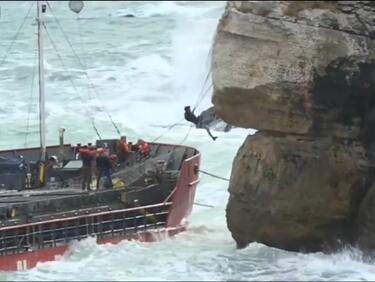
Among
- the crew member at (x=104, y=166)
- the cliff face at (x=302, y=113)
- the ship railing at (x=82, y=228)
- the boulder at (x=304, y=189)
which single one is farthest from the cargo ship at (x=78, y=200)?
the boulder at (x=304, y=189)

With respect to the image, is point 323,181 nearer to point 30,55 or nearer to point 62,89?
point 62,89

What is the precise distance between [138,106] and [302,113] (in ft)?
82.4

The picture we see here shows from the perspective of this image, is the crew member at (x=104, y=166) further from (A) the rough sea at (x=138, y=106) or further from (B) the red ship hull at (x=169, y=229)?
(A) the rough sea at (x=138, y=106)

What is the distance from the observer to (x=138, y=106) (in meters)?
47.0

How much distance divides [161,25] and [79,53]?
14.0 metres

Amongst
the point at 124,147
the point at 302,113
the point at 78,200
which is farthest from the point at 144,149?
the point at 302,113

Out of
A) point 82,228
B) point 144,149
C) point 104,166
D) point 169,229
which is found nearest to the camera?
point 82,228

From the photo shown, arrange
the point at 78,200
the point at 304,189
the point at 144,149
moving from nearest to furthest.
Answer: the point at 304,189 → the point at 78,200 → the point at 144,149

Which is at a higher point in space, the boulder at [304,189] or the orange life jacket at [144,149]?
the boulder at [304,189]

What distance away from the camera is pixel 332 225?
22812 mm

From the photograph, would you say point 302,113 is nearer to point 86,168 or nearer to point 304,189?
point 304,189

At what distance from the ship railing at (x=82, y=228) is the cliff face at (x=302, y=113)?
3.24 metres

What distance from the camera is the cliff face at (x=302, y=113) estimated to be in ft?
72.5

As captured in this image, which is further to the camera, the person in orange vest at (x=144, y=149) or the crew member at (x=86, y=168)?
the person in orange vest at (x=144, y=149)
